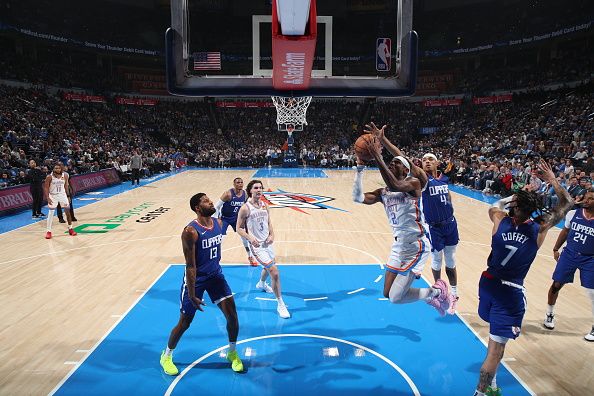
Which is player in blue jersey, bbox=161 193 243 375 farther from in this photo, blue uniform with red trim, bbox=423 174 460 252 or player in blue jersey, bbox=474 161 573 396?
blue uniform with red trim, bbox=423 174 460 252

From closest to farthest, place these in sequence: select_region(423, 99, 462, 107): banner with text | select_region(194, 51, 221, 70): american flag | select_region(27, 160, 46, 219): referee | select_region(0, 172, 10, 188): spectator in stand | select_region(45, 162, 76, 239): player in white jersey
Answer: select_region(194, 51, 221, 70): american flag → select_region(45, 162, 76, 239): player in white jersey → select_region(27, 160, 46, 219): referee → select_region(0, 172, 10, 188): spectator in stand → select_region(423, 99, 462, 107): banner with text

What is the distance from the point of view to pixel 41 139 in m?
23.0

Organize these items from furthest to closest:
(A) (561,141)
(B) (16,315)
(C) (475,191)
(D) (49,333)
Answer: (A) (561,141), (C) (475,191), (B) (16,315), (D) (49,333)

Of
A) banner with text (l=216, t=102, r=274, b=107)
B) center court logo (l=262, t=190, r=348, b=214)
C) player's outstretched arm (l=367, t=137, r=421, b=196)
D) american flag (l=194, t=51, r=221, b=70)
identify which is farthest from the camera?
banner with text (l=216, t=102, r=274, b=107)

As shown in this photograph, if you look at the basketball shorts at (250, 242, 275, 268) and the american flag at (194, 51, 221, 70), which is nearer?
the basketball shorts at (250, 242, 275, 268)

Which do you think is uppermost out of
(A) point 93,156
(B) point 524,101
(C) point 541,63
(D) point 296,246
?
(C) point 541,63

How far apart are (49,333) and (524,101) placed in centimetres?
3457

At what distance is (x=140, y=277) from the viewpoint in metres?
7.37

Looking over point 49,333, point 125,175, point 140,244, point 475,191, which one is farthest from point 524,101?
point 49,333

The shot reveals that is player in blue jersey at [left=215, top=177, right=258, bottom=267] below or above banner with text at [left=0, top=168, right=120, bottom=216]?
above

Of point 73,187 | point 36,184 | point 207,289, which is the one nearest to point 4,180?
point 73,187

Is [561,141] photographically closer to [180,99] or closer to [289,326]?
[289,326]

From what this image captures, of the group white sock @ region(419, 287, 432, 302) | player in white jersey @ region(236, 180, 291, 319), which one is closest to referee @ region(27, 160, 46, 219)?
player in white jersey @ region(236, 180, 291, 319)

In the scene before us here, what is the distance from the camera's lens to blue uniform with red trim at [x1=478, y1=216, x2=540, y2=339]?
354 cm
